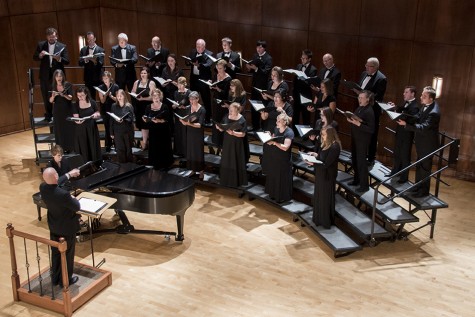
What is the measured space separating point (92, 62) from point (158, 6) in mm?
2683

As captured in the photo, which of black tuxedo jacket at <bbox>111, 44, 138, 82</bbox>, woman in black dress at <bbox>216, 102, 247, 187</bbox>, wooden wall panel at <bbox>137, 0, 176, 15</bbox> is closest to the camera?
woman in black dress at <bbox>216, 102, 247, 187</bbox>

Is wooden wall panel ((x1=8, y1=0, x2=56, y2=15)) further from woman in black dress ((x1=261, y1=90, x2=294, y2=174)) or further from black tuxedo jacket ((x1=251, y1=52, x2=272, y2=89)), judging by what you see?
woman in black dress ((x1=261, y1=90, x2=294, y2=174))

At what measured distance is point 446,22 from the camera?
31.0 feet

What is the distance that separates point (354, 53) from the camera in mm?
10477

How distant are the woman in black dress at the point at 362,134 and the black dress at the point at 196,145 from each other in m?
2.38

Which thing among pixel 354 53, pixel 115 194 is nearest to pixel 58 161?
pixel 115 194

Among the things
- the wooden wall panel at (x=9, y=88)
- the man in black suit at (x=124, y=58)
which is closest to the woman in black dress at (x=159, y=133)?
the man in black suit at (x=124, y=58)

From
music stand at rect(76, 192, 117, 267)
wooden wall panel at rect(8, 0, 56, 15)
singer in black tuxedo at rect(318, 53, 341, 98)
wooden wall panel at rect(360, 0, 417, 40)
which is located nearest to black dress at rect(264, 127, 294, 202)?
singer in black tuxedo at rect(318, 53, 341, 98)

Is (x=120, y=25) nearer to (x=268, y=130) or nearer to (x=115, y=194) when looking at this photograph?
(x=268, y=130)

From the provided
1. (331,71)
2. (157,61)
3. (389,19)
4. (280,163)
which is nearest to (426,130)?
(280,163)

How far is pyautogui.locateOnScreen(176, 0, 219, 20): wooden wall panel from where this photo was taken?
12.1m

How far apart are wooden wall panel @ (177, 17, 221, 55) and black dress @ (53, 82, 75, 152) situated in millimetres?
3631

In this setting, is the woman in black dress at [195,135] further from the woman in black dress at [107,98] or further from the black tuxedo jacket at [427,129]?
the black tuxedo jacket at [427,129]

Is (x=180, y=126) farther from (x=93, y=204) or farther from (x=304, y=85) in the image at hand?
(x=93, y=204)
